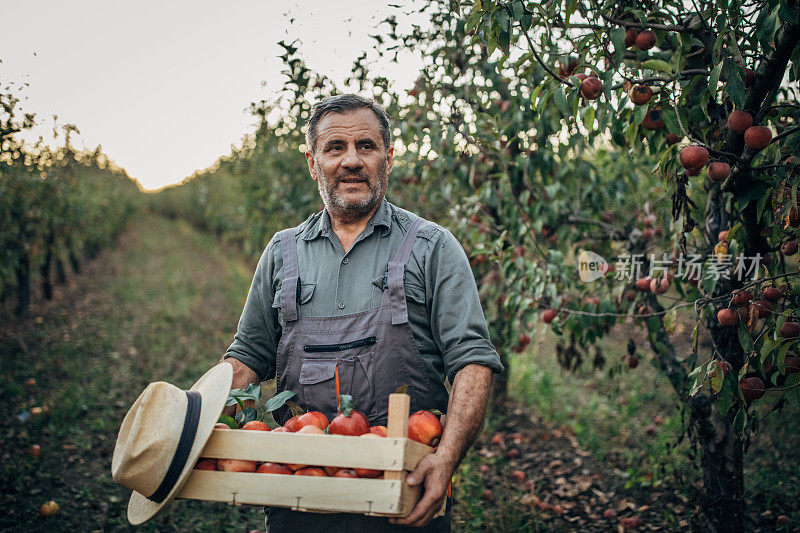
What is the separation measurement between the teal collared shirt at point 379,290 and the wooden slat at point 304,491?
0.51m

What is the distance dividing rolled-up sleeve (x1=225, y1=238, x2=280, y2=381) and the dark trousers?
0.53m

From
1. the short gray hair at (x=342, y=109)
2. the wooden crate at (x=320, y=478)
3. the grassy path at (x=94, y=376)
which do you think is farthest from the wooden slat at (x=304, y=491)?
the grassy path at (x=94, y=376)

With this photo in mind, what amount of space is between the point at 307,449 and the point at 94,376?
6.22 metres

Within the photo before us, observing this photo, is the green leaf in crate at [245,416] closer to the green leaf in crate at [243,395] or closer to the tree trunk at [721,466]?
the green leaf in crate at [243,395]

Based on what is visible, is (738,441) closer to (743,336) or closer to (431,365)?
(743,336)

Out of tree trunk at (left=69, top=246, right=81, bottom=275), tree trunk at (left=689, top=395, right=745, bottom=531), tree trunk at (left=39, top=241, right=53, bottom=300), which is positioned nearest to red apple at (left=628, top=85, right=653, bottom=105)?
tree trunk at (left=689, top=395, right=745, bottom=531)

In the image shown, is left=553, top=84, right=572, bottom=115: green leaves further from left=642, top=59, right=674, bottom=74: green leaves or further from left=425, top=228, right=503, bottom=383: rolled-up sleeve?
left=425, top=228, right=503, bottom=383: rolled-up sleeve

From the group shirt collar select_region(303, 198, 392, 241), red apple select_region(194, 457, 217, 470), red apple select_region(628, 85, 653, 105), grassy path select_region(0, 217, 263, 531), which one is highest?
red apple select_region(628, 85, 653, 105)

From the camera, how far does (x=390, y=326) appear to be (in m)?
1.74

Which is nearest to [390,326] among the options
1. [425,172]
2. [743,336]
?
[743,336]

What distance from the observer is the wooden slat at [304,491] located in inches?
49.8

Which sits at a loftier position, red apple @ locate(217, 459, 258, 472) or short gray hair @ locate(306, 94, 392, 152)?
short gray hair @ locate(306, 94, 392, 152)

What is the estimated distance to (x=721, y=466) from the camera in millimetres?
2578

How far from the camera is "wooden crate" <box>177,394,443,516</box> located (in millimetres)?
1270
